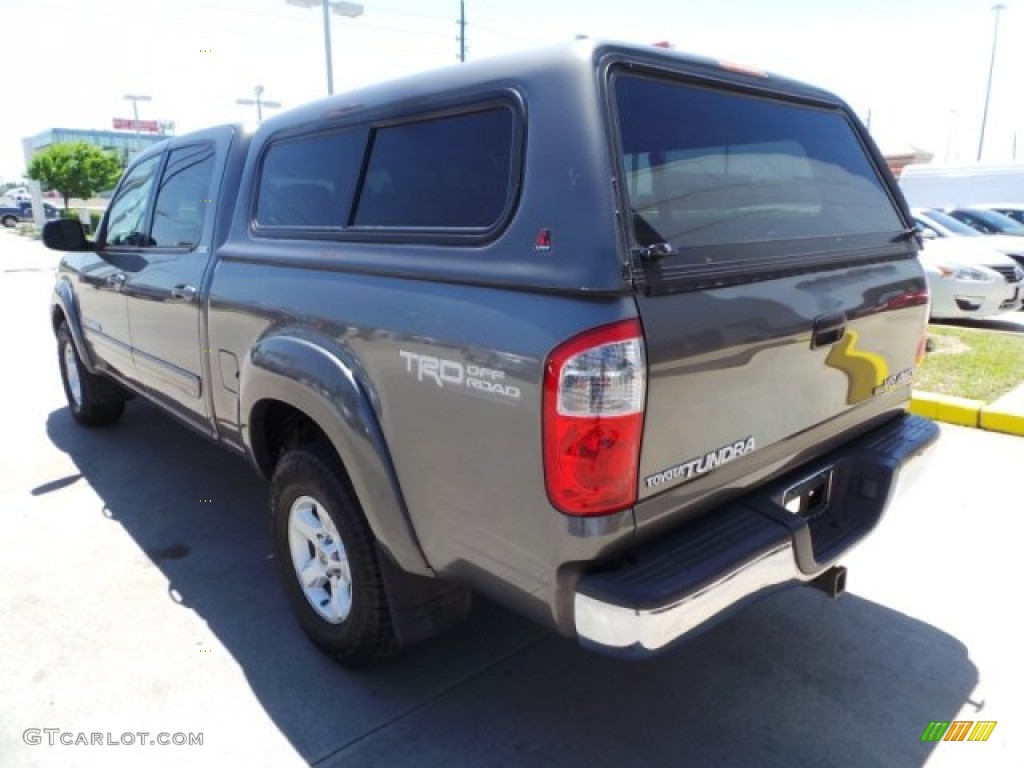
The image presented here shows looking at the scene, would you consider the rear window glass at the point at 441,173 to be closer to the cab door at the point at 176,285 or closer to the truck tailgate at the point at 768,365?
the truck tailgate at the point at 768,365

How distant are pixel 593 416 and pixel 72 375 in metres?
5.29

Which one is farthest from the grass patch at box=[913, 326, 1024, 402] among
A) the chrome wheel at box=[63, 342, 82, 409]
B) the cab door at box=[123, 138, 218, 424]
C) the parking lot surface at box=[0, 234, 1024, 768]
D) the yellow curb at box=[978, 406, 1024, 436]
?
the chrome wheel at box=[63, 342, 82, 409]

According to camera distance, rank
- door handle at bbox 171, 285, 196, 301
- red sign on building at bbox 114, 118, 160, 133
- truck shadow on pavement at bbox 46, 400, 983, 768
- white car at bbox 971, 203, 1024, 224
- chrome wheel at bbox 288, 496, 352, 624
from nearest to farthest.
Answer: truck shadow on pavement at bbox 46, 400, 983, 768, chrome wheel at bbox 288, 496, 352, 624, door handle at bbox 171, 285, 196, 301, white car at bbox 971, 203, 1024, 224, red sign on building at bbox 114, 118, 160, 133

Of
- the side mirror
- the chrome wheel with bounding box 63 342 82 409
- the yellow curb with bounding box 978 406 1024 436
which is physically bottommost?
the yellow curb with bounding box 978 406 1024 436

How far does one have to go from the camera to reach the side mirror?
4.46 metres

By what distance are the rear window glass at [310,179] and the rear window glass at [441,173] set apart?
12 cm

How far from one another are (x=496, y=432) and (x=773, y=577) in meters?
0.92

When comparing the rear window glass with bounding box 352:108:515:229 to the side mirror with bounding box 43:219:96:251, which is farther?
the side mirror with bounding box 43:219:96:251

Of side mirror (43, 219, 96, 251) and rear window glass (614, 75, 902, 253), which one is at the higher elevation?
rear window glass (614, 75, 902, 253)

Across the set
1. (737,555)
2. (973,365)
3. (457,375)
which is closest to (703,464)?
(737,555)

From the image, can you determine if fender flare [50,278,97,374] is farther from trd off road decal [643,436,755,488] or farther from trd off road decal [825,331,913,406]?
trd off road decal [825,331,913,406]

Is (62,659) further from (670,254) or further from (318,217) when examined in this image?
(670,254)

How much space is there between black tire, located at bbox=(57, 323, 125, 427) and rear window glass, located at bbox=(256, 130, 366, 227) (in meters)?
2.98

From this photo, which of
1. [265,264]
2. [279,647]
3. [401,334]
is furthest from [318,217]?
[279,647]
